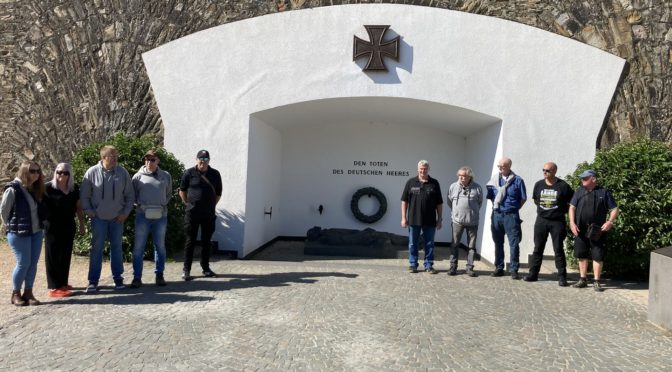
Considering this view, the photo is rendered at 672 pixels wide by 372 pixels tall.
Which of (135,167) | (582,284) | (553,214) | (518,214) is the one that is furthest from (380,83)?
(582,284)

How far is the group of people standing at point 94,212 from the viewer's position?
185 inches

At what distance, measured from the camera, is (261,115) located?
27.8ft

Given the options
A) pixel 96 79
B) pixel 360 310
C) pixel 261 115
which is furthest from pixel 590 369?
pixel 96 79

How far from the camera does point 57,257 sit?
5.24m

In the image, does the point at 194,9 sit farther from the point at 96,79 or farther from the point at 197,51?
the point at 96,79

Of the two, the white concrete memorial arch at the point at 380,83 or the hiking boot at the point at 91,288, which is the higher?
the white concrete memorial arch at the point at 380,83

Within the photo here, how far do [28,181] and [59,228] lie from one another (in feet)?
2.31

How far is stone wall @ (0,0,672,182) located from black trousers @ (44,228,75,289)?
3.47m

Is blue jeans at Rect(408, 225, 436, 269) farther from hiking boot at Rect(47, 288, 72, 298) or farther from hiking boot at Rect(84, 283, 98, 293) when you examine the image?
hiking boot at Rect(47, 288, 72, 298)

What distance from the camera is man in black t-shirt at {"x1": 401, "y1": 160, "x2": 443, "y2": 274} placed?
6.77 meters

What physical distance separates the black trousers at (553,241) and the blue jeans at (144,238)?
4846 mm

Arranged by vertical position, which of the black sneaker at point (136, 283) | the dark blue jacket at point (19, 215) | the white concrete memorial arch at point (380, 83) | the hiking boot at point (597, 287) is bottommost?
the black sneaker at point (136, 283)

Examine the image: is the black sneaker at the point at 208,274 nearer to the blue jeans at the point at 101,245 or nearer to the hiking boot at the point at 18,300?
the blue jeans at the point at 101,245

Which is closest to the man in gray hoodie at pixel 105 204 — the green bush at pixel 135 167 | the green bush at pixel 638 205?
the green bush at pixel 135 167
